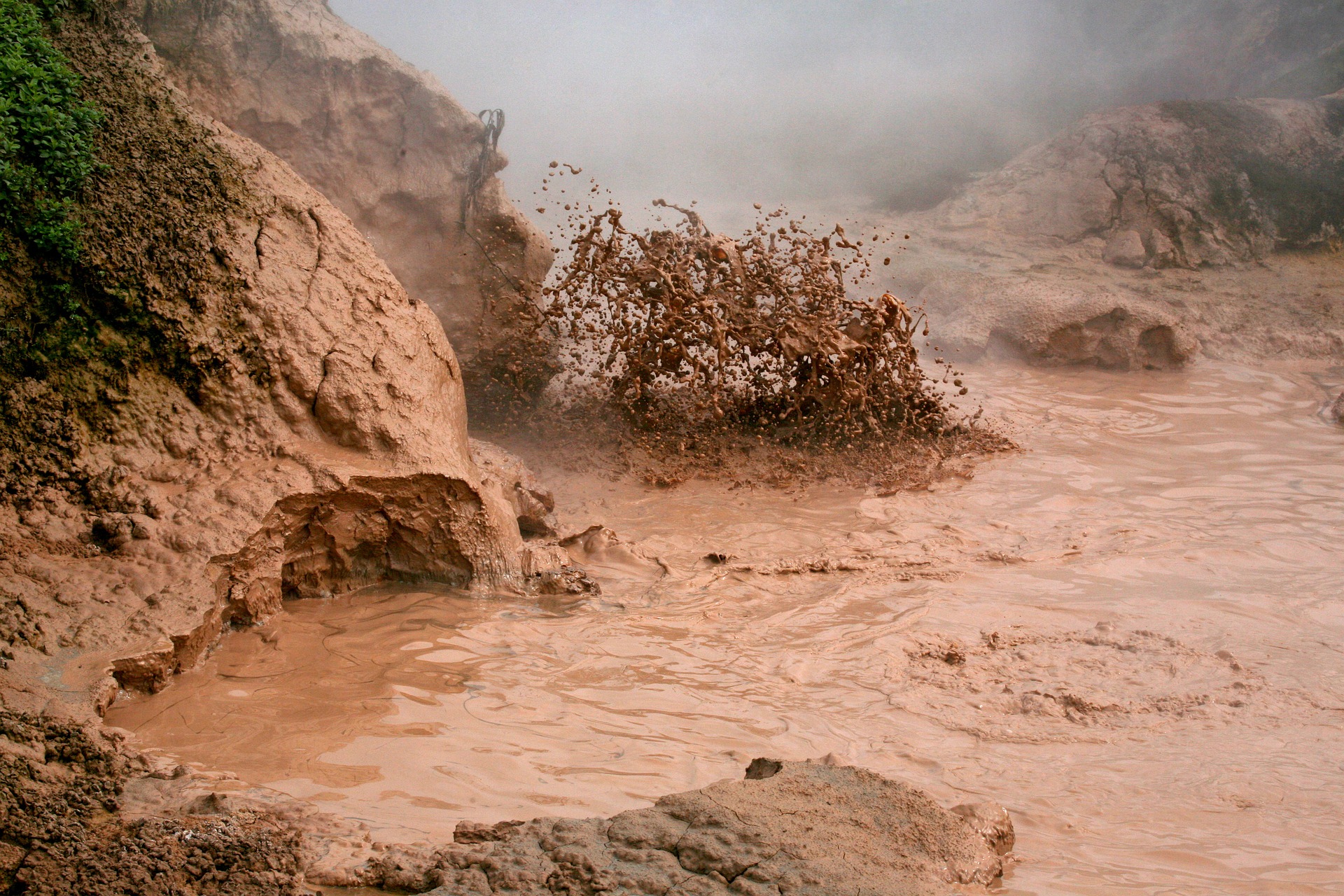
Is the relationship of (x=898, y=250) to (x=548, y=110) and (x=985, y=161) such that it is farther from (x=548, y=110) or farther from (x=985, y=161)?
(x=548, y=110)

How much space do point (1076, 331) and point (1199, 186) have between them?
10.5 ft

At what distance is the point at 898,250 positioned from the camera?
11.1m

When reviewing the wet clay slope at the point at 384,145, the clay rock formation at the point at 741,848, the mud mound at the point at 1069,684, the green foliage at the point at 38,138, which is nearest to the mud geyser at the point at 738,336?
the wet clay slope at the point at 384,145

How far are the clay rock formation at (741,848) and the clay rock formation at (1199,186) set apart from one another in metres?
9.56

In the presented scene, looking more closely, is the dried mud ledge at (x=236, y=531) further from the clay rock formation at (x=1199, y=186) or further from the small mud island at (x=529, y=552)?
the clay rock formation at (x=1199, y=186)

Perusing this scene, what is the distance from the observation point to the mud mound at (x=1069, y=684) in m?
3.17

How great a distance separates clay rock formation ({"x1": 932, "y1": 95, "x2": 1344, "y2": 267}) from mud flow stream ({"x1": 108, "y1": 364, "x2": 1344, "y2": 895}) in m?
5.17

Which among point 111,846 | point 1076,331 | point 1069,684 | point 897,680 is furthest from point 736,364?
point 111,846

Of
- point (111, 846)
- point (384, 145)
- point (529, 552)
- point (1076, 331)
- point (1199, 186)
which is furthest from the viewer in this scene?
point (1199, 186)

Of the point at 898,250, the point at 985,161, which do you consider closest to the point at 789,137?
the point at 985,161

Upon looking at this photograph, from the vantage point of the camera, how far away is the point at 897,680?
11.5 feet

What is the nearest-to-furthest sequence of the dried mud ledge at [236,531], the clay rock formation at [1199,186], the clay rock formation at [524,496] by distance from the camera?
the dried mud ledge at [236,531] → the clay rock formation at [524,496] → the clay rock formation at [1199,186]

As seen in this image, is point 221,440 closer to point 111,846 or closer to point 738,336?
point 111,846

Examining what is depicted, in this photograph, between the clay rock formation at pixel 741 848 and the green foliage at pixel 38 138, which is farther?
the green foliage at pixel 38 138
